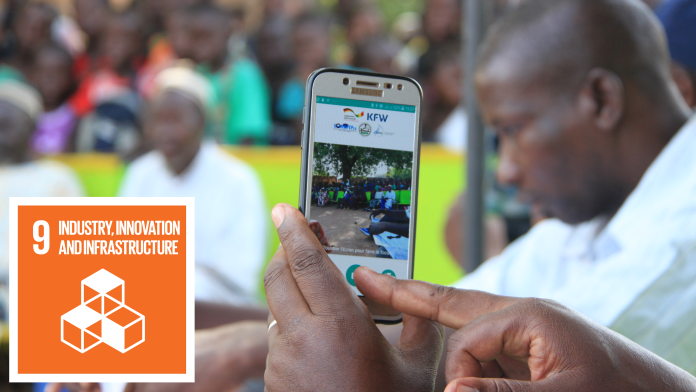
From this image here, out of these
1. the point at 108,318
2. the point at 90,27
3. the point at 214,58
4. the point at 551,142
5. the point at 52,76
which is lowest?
the point at 108,318

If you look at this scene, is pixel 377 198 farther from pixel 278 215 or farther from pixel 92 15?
pixel 92 15

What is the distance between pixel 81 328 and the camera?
1102mm

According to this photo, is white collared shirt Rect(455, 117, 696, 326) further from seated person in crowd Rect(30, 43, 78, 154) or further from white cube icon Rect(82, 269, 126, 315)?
seated person in crowd Rect(30, 43, 78, 154)

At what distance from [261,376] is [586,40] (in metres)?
0.77

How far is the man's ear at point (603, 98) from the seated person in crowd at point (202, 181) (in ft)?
5.36

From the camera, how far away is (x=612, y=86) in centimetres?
105

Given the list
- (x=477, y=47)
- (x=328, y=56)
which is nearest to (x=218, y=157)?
(x=328, y=56)

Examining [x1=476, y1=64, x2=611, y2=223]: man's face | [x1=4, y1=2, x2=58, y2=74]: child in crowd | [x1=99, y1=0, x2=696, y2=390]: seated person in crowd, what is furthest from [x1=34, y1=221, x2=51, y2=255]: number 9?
[x1=4, y1=2, x2=58, y2=74]: child in crowd

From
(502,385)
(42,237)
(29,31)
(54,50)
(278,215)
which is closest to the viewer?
(502,385)

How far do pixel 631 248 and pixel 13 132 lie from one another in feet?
8.38

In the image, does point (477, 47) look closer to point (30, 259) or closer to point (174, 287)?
point (174, 287)

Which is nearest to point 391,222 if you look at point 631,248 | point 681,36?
point 631,248

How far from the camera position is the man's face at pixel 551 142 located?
1.10 m

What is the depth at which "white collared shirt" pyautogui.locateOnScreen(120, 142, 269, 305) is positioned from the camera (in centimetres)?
247
